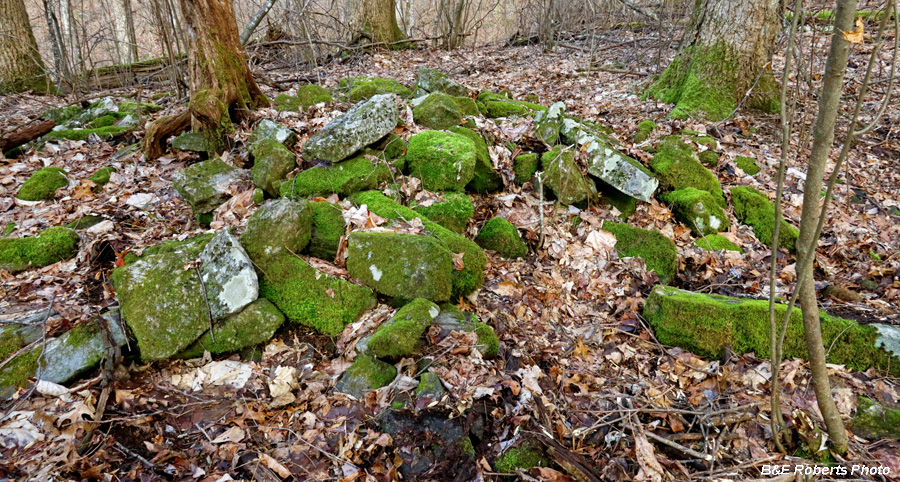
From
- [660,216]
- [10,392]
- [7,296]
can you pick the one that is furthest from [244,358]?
[660,216]

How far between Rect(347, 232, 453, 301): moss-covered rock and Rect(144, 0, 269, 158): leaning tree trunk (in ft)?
11.9

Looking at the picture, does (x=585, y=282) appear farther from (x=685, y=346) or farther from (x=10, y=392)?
(x=10, y=392)

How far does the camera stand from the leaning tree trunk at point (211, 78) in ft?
19.9

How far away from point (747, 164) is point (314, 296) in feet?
19.2

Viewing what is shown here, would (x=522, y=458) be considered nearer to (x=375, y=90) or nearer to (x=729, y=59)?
(x=375, y=90)

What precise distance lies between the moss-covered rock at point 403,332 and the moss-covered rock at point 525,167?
2.62 meters

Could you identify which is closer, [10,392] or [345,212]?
[10,392]

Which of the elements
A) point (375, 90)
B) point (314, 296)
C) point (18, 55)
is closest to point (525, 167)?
point (314, 296)

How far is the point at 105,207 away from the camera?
16.9 ft

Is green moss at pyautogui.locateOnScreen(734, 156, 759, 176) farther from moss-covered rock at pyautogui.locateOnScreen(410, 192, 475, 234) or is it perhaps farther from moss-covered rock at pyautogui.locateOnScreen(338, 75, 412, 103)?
moss-covered rock at pyautogui.locateOnScreen(338, 75, 412, 103)

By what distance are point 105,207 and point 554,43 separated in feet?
37.1

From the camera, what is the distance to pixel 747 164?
6.06m

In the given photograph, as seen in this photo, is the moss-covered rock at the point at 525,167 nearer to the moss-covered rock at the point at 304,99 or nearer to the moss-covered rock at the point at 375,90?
the moss-covered rock at the point at 375,90

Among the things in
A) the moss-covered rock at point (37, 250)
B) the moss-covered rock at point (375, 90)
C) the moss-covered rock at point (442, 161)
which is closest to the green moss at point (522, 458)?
the moss-covered rock at point (442, 161)
